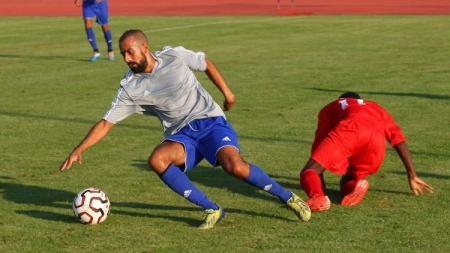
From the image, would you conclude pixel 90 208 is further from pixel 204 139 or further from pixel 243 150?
pixel 243 150

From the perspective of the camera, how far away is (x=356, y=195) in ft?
26.7

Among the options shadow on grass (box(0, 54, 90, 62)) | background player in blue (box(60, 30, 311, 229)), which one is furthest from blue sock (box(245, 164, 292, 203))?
shadow on grass (box(0, 54, 90, 62))

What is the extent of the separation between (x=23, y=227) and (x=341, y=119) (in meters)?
2.86

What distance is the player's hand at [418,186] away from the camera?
26.9 ft

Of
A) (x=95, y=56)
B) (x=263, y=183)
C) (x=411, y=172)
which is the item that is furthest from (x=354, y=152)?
(x=95, y=56)

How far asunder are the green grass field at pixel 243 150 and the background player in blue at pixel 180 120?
316 mm

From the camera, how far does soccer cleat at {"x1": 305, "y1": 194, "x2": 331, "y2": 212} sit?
25.4 ft

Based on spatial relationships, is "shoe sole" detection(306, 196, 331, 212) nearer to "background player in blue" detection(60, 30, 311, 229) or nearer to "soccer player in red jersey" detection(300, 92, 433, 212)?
"soccer player in red jersey" detection(300, 92, 433, 212)

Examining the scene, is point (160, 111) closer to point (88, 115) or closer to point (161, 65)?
point (161, 65)

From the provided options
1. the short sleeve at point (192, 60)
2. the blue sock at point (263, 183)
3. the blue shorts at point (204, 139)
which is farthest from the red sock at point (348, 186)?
the short sleeve at point (192, 60)

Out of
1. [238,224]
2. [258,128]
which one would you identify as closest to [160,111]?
[238,224]

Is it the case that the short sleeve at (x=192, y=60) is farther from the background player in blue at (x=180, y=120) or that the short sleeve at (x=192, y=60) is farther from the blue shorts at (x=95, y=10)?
the blue shorts at (x=95, y=10)

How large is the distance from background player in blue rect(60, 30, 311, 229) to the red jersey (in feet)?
3.33

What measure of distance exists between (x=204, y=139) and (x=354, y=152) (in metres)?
1.39
